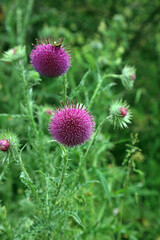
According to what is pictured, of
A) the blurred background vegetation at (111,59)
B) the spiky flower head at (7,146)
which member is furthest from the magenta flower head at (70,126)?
the blurred background vegetation at (111,59)

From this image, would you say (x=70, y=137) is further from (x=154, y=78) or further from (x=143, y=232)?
(x=154, y=78)

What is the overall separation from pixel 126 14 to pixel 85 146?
4.89 meters

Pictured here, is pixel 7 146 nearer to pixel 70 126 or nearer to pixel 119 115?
pixel 70 126

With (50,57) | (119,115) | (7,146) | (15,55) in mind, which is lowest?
(7,146)

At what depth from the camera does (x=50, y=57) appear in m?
1.87

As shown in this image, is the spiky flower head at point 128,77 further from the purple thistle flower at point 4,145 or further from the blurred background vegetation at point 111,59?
the purple thistle flower at point 4,145

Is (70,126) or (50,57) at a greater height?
(50,57)

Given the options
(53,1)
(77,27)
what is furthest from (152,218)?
(53,1)

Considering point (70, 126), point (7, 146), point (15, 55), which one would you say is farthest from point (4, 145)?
point (15, 55)

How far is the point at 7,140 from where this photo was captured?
174 centimetres

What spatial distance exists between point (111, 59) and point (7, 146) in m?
3.84

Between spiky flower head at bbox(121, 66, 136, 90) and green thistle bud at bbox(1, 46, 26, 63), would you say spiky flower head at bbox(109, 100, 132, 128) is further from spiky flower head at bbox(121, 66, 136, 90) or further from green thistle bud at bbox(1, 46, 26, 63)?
green thistle bud at bbox(1, 46, 26, 63)

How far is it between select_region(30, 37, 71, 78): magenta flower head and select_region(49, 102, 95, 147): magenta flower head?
0.37 meters

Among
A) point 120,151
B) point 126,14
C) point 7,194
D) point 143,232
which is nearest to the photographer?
point 7,194
